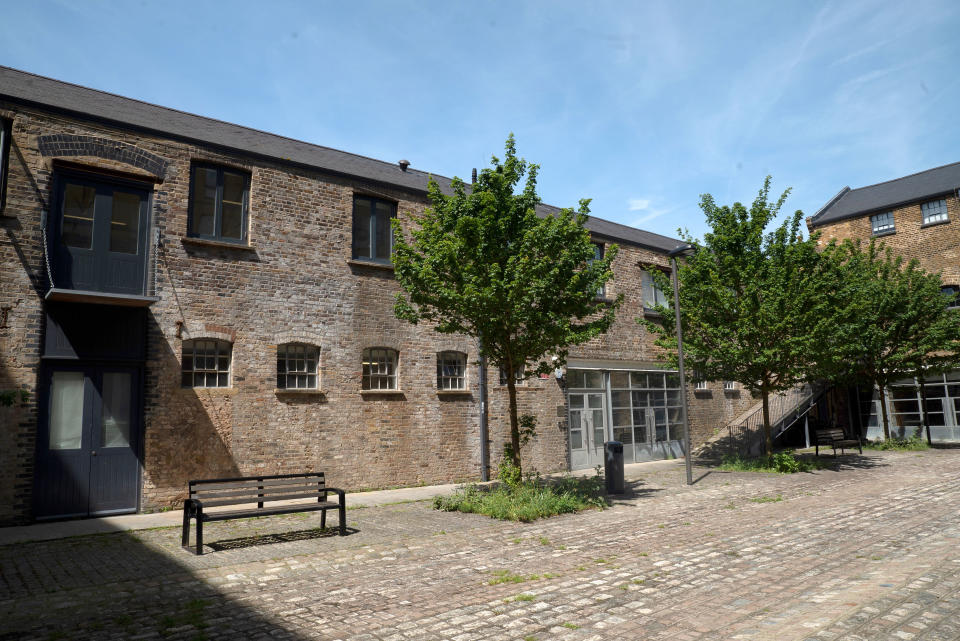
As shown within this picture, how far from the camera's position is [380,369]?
46.8ft

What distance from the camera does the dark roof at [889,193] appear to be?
86.8 feet

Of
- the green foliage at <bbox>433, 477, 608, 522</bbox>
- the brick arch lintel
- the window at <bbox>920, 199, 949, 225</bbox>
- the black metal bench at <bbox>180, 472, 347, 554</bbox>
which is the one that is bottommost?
the green foliage at <bbox>433, 477, 608, 522</bbox>

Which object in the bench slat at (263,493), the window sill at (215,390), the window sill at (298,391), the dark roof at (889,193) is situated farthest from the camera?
the dark roof at (889,193)

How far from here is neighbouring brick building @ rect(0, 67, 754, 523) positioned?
10.4 metres

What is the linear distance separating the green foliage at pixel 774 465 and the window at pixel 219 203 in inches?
527

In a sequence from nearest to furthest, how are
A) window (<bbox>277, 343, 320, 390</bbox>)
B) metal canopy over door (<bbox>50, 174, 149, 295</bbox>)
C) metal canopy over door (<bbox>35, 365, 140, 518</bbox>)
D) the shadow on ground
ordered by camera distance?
1. the shadow on ground
2. metal canopy over door (<bbox>35, 365, 140, 518</bbox>)
3. metal canopy over door (<bbox>50, 174, 149, 295</bbox>)
4. window (<bbox>277, 343, 320, 390</bbox>)

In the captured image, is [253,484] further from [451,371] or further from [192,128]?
[192,128]

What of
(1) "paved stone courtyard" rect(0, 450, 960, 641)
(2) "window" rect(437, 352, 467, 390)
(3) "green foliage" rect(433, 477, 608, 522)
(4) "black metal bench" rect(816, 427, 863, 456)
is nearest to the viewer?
(1) "paved stone courtyard" rect(0, 450, 960, 641)

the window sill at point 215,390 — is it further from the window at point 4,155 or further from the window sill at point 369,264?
the window at point 4,155

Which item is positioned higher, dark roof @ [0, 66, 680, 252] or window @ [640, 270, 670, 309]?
dark roof @ [0, 66, 680, 252]

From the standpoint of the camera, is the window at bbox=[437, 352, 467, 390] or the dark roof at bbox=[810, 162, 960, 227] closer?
the window at bbox=[437, 352, 467, 390]

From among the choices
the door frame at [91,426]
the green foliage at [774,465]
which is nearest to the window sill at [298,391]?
the door frame at [91,426]

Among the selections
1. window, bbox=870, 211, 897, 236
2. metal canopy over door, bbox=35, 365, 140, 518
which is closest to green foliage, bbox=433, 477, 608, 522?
metal canopy over door, bbox=35, 365, 140, 518

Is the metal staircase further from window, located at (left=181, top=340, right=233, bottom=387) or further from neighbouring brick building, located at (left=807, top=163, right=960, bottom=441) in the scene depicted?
window, located at (left=181, top=340, right=233, bottom=387)
